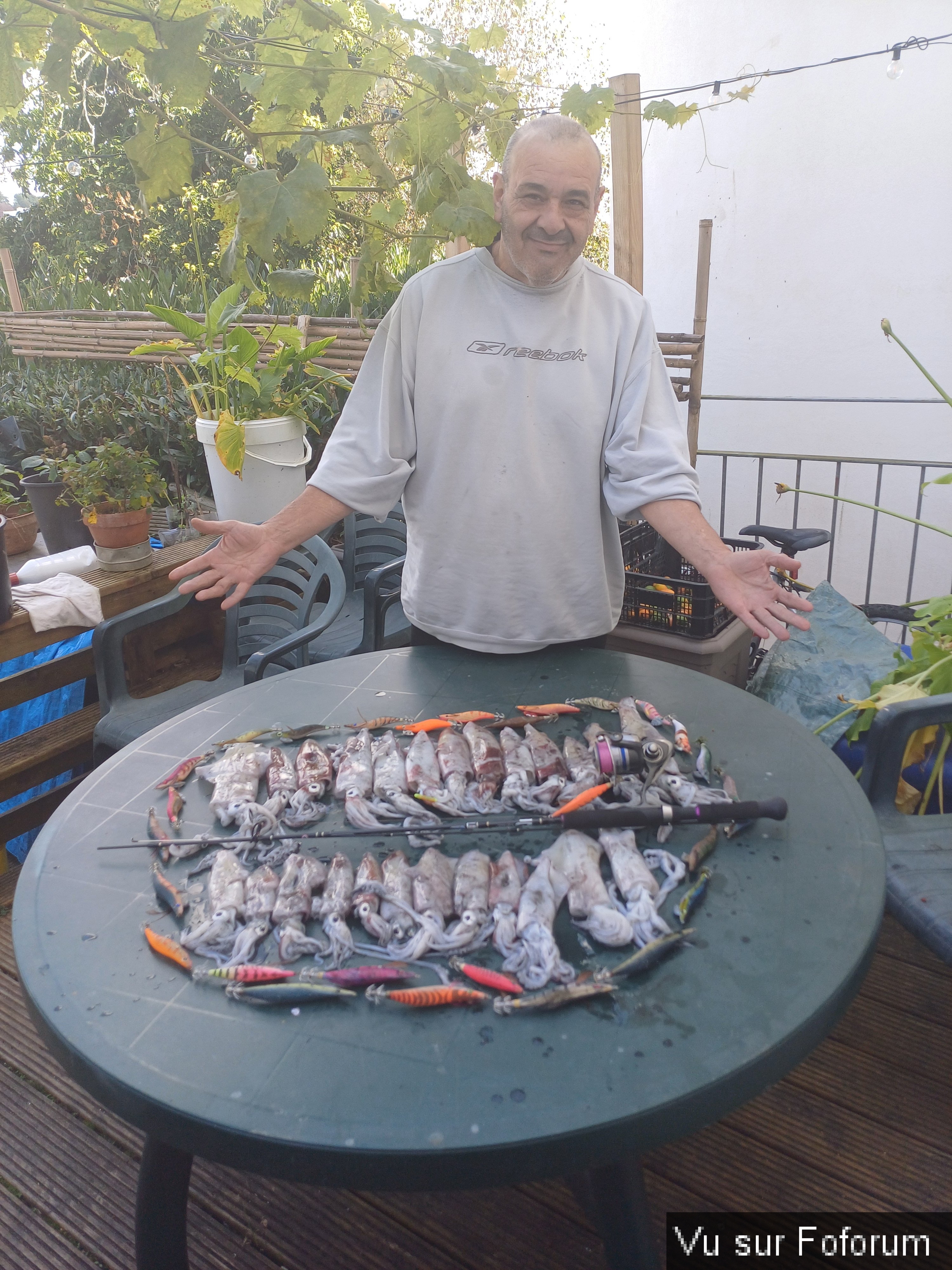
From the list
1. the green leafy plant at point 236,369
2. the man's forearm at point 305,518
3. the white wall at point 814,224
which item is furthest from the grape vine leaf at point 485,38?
the white wall at point 814,224

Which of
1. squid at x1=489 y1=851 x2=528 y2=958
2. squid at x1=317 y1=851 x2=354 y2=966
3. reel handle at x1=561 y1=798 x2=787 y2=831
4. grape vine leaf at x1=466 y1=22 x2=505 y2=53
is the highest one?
grape vine leaf at x1=466 y1=22 x2=505 y2=53

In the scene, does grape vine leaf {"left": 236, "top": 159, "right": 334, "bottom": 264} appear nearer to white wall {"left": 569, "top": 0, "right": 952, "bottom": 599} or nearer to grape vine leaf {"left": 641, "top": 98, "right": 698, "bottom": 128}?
grape vine leaf {"left": 641, "top": 98, "right": 698, "bottom": 128}

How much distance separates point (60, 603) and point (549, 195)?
247 centimetres

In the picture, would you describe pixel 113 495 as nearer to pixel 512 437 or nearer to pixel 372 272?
pixel 372 272

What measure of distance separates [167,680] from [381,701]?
228cm

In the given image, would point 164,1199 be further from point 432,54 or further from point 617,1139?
point 432,54

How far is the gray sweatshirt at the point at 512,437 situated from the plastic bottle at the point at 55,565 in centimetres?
198

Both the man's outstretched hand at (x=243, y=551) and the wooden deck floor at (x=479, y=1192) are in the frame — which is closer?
the wooden deck floor at (x=479, y=1192)

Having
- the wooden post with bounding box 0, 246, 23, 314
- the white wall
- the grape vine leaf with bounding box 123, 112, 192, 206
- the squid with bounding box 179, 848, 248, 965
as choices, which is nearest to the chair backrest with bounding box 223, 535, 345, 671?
the grape vine leaf with bounding box 123, 112, 192, 206

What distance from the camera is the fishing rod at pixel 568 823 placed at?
1.50m

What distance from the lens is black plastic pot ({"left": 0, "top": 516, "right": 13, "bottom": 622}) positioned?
309 cm

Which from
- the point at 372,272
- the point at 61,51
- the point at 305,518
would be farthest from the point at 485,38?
the point at 305,518

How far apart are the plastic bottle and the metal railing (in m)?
4.17

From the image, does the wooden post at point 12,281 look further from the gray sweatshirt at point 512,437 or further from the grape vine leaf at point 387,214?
the gray sweatshirt at point 512,437
